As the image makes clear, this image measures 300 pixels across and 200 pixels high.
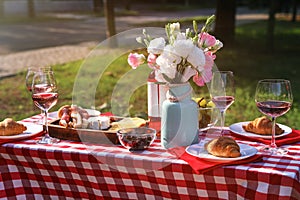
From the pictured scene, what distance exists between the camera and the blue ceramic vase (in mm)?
2711

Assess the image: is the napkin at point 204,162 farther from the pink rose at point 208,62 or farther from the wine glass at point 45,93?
the wine glass at point 45,93

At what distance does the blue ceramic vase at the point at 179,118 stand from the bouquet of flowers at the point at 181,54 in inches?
2.6

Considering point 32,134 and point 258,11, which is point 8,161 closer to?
point 32,134

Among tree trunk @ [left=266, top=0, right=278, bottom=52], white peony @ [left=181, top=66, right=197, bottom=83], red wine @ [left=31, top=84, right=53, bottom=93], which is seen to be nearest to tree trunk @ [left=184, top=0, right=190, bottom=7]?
tree trunk @ [left=266, top=0, right=278, bottom=52]

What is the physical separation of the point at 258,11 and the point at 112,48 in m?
17.1

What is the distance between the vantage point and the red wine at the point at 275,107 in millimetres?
2703

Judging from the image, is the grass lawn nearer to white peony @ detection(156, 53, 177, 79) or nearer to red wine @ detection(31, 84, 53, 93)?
red wine @ detection(31, 84, 53, 93)

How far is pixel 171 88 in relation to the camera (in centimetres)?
270

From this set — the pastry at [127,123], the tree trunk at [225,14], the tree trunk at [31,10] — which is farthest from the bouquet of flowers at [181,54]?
the tree trunk at [31,10]

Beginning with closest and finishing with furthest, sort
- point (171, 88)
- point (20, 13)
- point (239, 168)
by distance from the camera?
1. point (239, 168)
2. point (171, 88)
3. point (20, 13)

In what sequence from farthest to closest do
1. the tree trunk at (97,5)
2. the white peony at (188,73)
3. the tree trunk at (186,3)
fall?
the tree trunk at (186,3) < the tree trunk at (97,5) < the white peony at (188,73)

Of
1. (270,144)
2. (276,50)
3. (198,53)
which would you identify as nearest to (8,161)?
(198,53)

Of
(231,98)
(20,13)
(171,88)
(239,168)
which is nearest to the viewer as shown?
(239,168)

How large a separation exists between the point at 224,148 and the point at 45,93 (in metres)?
1.03
